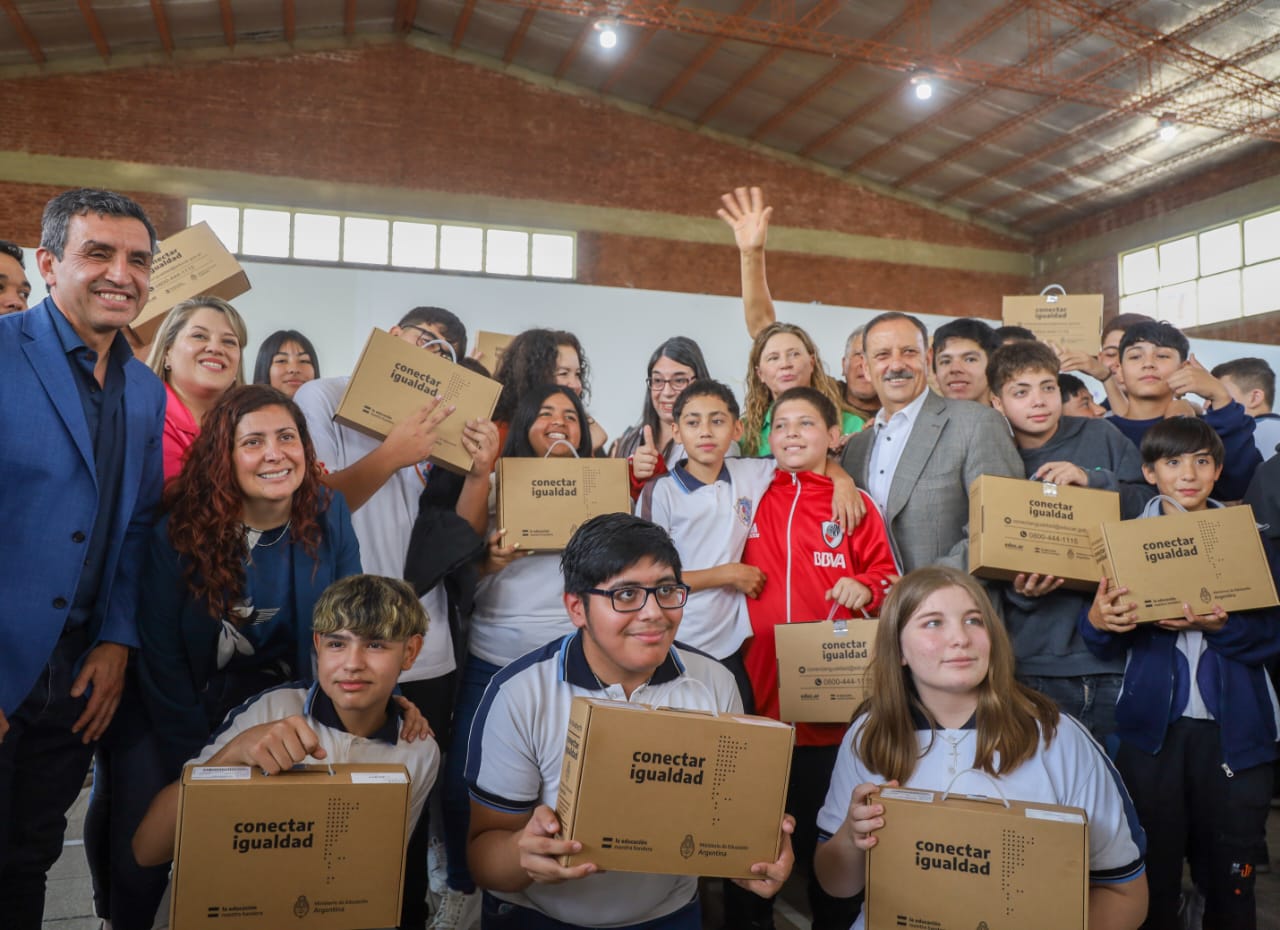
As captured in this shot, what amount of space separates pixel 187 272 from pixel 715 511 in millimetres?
2056

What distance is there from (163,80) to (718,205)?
672 cm

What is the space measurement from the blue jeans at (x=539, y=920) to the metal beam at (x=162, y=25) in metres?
10.8

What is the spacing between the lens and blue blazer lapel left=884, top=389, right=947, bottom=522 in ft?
9.32

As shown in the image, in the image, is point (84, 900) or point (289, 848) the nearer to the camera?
point (289, 848)

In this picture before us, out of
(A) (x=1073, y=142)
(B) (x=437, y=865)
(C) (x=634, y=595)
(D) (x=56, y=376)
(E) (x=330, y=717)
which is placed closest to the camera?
(C) (x=634, y=595)

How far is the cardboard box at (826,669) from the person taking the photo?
8.11ft

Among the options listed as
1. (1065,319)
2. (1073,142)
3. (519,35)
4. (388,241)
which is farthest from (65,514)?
(1073,142)

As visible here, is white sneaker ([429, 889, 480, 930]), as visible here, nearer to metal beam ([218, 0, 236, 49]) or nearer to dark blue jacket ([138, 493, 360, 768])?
dark blue jacket ([138, 493, 360, 768])

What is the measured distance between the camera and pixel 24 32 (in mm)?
9914

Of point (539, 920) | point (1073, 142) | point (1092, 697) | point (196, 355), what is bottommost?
point (539, 920)

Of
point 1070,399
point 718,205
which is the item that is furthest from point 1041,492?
point 718,205

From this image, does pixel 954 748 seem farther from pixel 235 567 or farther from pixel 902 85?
pixel 902 85

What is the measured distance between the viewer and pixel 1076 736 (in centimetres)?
182

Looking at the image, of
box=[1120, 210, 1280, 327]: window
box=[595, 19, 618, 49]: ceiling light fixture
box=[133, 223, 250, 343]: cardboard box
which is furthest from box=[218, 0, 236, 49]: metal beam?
box=[1120, 210, 1280, 327]: window
